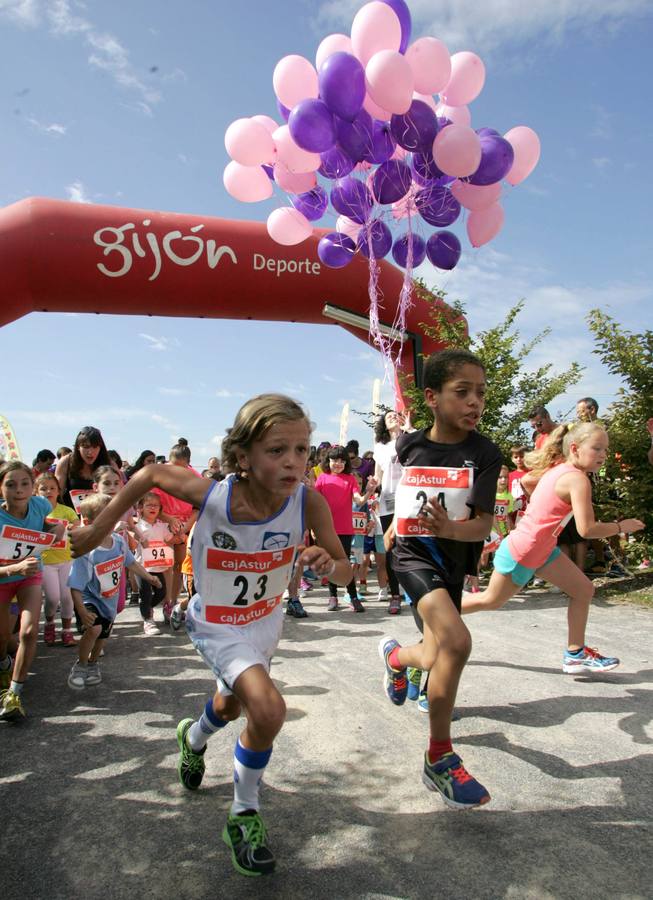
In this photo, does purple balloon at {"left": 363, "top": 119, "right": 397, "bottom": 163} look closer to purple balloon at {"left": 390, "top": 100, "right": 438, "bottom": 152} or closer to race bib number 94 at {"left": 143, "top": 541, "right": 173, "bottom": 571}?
purple balloon at {"left": 390, "top": 100, "right": 438, "bottom": 152}

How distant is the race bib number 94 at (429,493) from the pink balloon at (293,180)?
5.06 meters

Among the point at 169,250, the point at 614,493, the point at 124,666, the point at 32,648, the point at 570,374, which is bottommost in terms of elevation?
the point at 124,666

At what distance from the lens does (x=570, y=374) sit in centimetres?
1034

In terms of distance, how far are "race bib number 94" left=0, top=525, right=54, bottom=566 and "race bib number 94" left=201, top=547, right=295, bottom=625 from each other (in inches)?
88.2

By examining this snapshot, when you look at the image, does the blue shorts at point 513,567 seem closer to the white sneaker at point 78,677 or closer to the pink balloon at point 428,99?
the white sneaker at point 78,677

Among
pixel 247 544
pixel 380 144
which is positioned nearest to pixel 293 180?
pixel 380 144

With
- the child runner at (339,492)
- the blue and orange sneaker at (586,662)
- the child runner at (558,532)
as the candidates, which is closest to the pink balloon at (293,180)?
the child runner at (339,492)

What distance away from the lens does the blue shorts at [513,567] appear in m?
4.15

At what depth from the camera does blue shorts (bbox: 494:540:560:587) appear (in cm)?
415

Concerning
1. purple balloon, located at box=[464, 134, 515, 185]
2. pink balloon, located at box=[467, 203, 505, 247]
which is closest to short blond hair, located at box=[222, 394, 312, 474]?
purple balloon, located at box=[464, 134, 515, 185]

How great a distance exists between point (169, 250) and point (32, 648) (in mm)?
8449

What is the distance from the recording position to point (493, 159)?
6.69 metres

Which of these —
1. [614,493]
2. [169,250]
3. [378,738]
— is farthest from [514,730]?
[169,250]

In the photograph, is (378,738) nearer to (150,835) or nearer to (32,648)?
(150,835)
